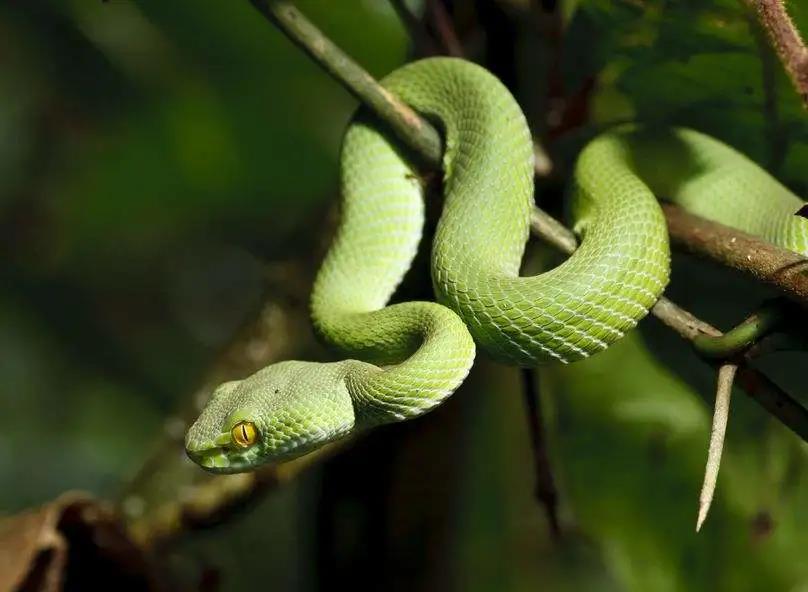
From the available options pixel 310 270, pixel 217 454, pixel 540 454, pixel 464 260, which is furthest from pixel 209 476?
pixel 464 260

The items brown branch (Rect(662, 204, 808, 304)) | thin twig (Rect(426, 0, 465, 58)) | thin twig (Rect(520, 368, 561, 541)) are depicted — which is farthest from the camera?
thin twig (Rect(426, 0, 465, 58))

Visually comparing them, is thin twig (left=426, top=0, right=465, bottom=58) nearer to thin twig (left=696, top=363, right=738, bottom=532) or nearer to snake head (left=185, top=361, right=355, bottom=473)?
snake head (left=185, top=361, right=355, bottom=473)

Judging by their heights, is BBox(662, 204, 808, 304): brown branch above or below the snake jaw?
above

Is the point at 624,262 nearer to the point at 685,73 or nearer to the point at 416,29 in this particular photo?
the point at 685,73

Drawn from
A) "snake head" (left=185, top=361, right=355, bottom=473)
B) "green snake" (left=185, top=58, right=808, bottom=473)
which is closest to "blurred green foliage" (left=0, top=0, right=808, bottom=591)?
"green snake" (left=185, top=58, right=808, bottom=473)

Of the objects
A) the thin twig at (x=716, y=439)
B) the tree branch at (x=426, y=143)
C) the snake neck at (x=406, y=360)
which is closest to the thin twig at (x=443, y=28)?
the tree branch at (x=426, y=143)

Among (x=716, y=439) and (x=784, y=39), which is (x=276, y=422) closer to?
(x=716, y=439)

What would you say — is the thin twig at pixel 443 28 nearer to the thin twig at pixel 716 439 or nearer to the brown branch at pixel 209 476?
the brown branch at pixel 209 476
